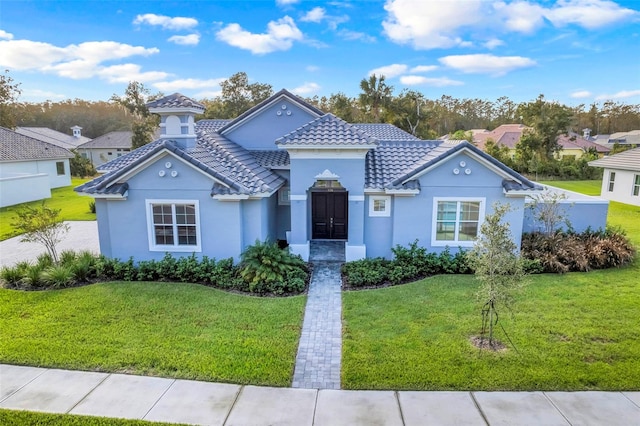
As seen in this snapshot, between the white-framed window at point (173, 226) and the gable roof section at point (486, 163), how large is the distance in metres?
7.03

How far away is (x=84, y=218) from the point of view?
23.8 m

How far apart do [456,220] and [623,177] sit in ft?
71.5

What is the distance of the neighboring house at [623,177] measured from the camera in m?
26.7

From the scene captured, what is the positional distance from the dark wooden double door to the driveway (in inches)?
366

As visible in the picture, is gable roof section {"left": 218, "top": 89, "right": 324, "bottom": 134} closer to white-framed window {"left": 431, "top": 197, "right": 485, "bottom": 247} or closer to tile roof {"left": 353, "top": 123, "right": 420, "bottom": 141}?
tile roof {"left": 353, "top": 123, "right": 420, "bottom": 141}

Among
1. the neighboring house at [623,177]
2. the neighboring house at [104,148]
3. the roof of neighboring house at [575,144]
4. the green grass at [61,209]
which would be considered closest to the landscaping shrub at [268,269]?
the green grass at [61,209]

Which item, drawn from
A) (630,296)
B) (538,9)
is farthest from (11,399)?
(538,9)

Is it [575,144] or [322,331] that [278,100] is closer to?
[322,331]

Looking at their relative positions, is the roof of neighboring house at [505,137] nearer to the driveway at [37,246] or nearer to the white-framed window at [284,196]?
the white-framed window at [284,196]

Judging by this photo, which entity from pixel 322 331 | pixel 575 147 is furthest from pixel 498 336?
pixel 575 147

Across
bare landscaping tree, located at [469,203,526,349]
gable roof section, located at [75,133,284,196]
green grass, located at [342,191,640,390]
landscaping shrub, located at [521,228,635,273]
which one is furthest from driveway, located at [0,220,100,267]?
landscaping shrub, located at [521,228,635,273]

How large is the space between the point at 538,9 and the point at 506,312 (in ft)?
40.6

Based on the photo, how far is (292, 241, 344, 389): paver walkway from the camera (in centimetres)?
775

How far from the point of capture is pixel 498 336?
914cm
